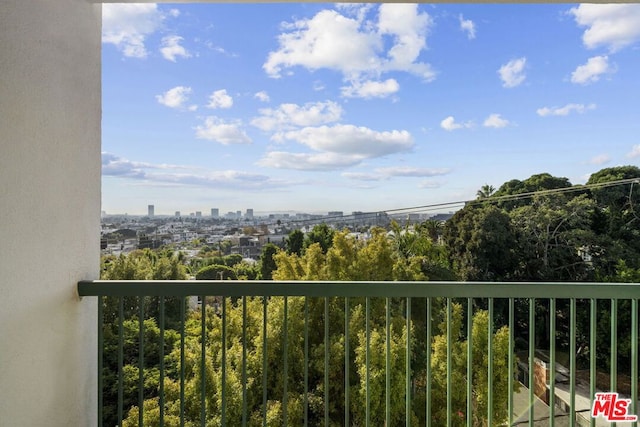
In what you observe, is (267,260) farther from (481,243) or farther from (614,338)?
(614,338)

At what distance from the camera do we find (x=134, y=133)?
333 cm

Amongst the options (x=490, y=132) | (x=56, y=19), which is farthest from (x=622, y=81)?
(x=56, y=19)

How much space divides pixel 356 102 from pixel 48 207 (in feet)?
11.0

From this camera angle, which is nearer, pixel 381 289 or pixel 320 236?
pixel 381 289

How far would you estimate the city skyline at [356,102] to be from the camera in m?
3.36

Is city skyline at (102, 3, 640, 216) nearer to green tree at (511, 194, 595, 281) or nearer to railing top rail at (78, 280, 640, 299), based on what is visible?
green tree at (511, 194, 595, 281)

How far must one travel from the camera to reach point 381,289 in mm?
1589

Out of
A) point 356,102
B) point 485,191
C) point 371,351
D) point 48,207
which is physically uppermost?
point 356,102

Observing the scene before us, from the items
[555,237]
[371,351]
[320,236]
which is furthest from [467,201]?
[371,351]

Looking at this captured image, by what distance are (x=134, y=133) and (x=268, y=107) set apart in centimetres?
150

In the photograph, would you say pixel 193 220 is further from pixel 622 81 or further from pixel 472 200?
pixel 622 81

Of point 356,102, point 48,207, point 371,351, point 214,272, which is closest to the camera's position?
point 48,207

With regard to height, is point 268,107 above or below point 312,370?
above

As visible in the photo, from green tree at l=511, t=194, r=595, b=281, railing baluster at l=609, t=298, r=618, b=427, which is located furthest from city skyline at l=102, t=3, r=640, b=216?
railing baluster at l=609, t=298, r=618, b=427
